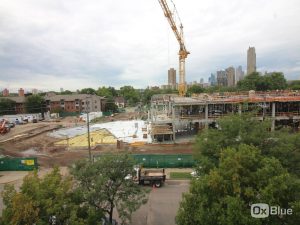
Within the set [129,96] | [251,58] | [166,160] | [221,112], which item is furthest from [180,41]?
[251,58]

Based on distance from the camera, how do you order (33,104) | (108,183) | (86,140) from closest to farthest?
(108,183)
(86,140)
(33,104)

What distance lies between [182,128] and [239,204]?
3928 cm

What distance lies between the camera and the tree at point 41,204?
977cm

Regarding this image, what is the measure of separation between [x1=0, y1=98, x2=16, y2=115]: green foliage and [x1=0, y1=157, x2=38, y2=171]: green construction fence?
6745 centimetres

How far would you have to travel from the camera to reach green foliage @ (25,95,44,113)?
8844 cm

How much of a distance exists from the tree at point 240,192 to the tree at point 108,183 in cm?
309

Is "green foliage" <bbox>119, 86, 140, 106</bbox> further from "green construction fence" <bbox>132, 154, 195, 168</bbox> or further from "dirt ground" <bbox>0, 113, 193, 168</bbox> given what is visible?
"green construction fence" <bbox>132, 154, 195, 168</bbox>

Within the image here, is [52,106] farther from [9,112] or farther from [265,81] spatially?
[265,81]

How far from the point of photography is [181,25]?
2763 inches

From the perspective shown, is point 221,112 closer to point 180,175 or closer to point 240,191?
point 180,175

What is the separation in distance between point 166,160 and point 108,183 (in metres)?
14.9

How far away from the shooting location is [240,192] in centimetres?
985

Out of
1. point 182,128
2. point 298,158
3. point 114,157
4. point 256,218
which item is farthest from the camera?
point 182,128

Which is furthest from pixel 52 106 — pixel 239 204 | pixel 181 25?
pixel 239 204
